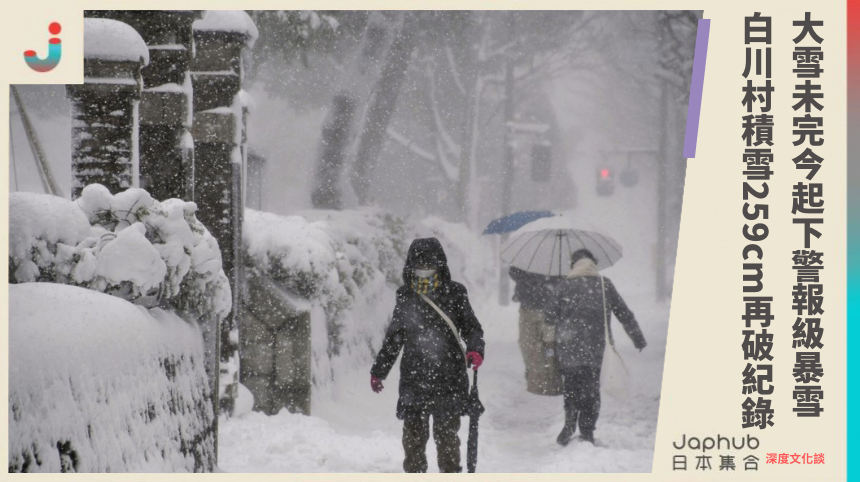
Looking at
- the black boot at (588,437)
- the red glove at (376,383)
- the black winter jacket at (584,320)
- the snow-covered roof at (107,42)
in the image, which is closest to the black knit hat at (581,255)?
the black winter jacket at (584,320)

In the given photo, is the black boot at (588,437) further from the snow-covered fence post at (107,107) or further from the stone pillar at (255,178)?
the stone pillar at (255,178)

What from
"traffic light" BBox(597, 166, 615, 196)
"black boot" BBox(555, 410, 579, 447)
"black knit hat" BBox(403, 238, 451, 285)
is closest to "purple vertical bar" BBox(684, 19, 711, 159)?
"black knit hat" BBox(403, 238, 451, 285)

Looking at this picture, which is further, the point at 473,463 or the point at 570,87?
the point at 570,87

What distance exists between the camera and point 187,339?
14.4 ft

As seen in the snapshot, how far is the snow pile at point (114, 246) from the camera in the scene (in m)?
3.61

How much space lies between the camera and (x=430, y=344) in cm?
469

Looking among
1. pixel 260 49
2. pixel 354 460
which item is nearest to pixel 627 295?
pixel 260 49

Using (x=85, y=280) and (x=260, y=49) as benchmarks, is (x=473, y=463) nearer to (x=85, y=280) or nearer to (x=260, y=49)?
(x=85, y=280)

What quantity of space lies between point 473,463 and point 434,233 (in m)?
10.7

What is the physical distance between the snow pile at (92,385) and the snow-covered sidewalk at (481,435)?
1606 millimetres

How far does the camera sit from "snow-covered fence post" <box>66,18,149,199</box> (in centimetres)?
486

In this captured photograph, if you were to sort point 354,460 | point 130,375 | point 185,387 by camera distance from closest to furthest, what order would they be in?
point 130,375 → point 185,387 → point 354,460

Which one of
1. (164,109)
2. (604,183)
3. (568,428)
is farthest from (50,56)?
(604,183)

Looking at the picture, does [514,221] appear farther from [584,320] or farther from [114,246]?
[114,246]
